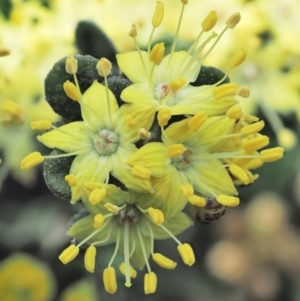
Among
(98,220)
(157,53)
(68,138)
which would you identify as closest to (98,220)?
(98,220)

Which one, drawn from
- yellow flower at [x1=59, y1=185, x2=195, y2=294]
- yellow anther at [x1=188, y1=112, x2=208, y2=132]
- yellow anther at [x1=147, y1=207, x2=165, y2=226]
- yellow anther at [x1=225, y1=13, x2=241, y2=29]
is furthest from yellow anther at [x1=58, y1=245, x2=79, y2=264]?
yellow anther at [x1=225, y1=13, x2=241, y2=29]

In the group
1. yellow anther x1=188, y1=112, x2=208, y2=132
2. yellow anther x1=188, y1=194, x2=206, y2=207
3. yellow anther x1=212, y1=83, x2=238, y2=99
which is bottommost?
yellow anther x1=188, y1=194, x2=206, y2=207

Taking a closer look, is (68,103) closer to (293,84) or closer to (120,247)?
(120,247)

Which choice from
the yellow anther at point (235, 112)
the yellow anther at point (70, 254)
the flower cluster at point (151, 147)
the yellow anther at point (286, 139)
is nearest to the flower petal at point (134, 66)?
the flower cluster at point (151, 147)

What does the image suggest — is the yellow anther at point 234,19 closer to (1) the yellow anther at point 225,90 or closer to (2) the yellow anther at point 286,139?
(1) the yellow anther at point 225,90

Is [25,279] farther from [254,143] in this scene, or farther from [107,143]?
[254,143]

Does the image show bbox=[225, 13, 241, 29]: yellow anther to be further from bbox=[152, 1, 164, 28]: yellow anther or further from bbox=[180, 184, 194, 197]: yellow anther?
bbox=[180, 184, 194, 197]: yellow anther

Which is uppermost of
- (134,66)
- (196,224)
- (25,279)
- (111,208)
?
(134,66)
